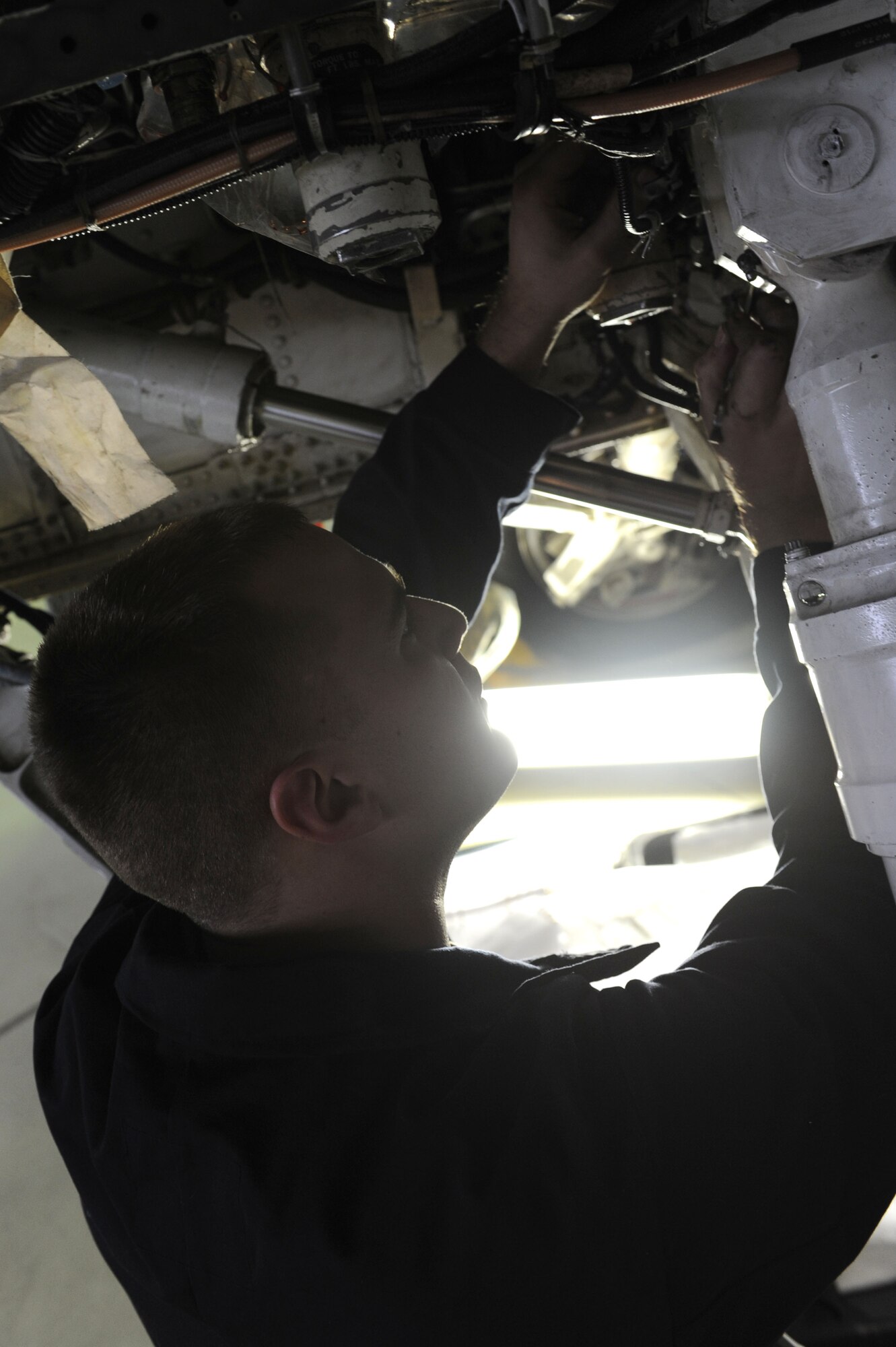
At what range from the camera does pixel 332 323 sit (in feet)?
5.02

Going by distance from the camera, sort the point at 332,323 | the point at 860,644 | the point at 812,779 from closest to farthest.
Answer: the point at 860,644 → the point at 812,779 → the point at 332,323

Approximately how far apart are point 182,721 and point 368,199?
18.5 inches

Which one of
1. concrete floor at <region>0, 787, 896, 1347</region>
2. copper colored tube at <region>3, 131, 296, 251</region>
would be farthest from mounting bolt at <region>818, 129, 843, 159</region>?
concrete floor at <region>0, 787, 896, 1347</region>

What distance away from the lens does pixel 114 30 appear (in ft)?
2.26

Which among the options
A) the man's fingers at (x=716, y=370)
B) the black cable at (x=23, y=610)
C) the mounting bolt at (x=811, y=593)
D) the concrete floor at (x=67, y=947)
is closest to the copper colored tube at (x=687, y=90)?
the man's fingers at (x=716, y=370)

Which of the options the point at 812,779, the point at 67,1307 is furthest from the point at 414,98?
the point at 67,1307

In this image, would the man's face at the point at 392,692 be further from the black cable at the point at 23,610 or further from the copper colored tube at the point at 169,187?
the black cable at the point at 23,610

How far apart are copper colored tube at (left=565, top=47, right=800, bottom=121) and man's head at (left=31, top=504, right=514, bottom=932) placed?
45cm

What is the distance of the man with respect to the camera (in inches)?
31.2

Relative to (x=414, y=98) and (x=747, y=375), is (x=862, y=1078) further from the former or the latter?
(x=414, y=98)

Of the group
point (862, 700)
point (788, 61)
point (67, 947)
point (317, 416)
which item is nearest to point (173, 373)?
point (317, 416)

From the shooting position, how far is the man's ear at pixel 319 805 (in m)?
0.94

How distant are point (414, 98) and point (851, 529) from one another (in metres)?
0.45

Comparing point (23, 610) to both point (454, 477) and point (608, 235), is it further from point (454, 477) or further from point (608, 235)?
point (608, 235)
